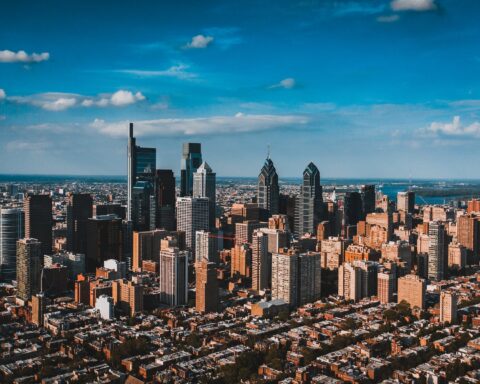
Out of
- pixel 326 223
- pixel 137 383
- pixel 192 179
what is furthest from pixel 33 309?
pixel 192 179

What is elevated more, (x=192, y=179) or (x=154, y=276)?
(x=192, y=179)

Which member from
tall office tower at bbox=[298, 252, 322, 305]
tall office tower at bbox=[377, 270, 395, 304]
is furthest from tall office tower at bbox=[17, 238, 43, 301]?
tall office tower at bbox=[377, 270, 395, 304]

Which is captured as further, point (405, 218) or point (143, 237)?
point (405, 218)

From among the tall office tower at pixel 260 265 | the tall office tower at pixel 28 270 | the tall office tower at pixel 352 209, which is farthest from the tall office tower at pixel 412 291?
the tall office tower at pixel 352 209

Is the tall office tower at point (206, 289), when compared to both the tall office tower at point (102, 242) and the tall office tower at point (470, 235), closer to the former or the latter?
the tall office tower at point (102, 242)

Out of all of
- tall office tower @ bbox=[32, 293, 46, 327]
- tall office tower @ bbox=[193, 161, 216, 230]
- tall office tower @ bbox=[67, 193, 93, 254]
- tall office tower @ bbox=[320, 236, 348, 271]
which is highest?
tall office tower @ bbox=[193, 161, 216, 230]

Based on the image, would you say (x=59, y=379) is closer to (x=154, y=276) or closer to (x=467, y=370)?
(x=467, y=370)

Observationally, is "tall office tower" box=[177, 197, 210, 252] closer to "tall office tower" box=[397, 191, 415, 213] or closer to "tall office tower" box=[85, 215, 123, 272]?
"tall office tower" box=[85, 215, 123, 272]
